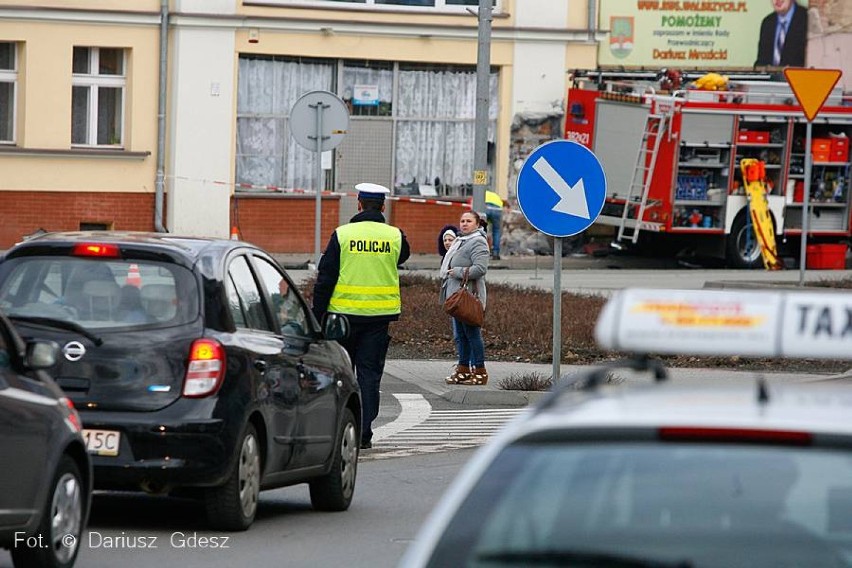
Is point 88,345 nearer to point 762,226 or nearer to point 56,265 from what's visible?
point 56,265

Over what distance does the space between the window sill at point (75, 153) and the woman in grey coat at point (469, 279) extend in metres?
15.4

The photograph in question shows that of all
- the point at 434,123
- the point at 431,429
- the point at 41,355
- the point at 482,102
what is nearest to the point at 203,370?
the point at 41,355

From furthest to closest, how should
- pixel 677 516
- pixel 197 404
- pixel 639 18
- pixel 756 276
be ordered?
pixel 639 18
pixel 756 276
pixel 197 404
pixel 677 516

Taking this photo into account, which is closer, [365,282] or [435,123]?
[365,282]

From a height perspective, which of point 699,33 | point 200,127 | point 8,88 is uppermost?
point 699,33

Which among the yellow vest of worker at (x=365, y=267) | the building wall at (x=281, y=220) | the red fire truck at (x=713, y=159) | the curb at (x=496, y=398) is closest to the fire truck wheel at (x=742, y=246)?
the red fire truck at (x=713, y=159)

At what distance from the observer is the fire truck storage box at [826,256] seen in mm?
31656

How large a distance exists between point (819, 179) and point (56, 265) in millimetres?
24351

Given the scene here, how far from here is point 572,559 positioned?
3.90 meters

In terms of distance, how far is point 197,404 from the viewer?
28.7 ft

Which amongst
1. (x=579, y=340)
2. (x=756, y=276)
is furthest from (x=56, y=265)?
(x=756, y=276)

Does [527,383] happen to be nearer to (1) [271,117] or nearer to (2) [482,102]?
(2) [482,102]

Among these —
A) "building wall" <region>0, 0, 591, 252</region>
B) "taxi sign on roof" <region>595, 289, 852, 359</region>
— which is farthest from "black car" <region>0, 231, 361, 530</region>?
"building wall" <region>0, 0, 591, 252</region>

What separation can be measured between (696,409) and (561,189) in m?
11.1
